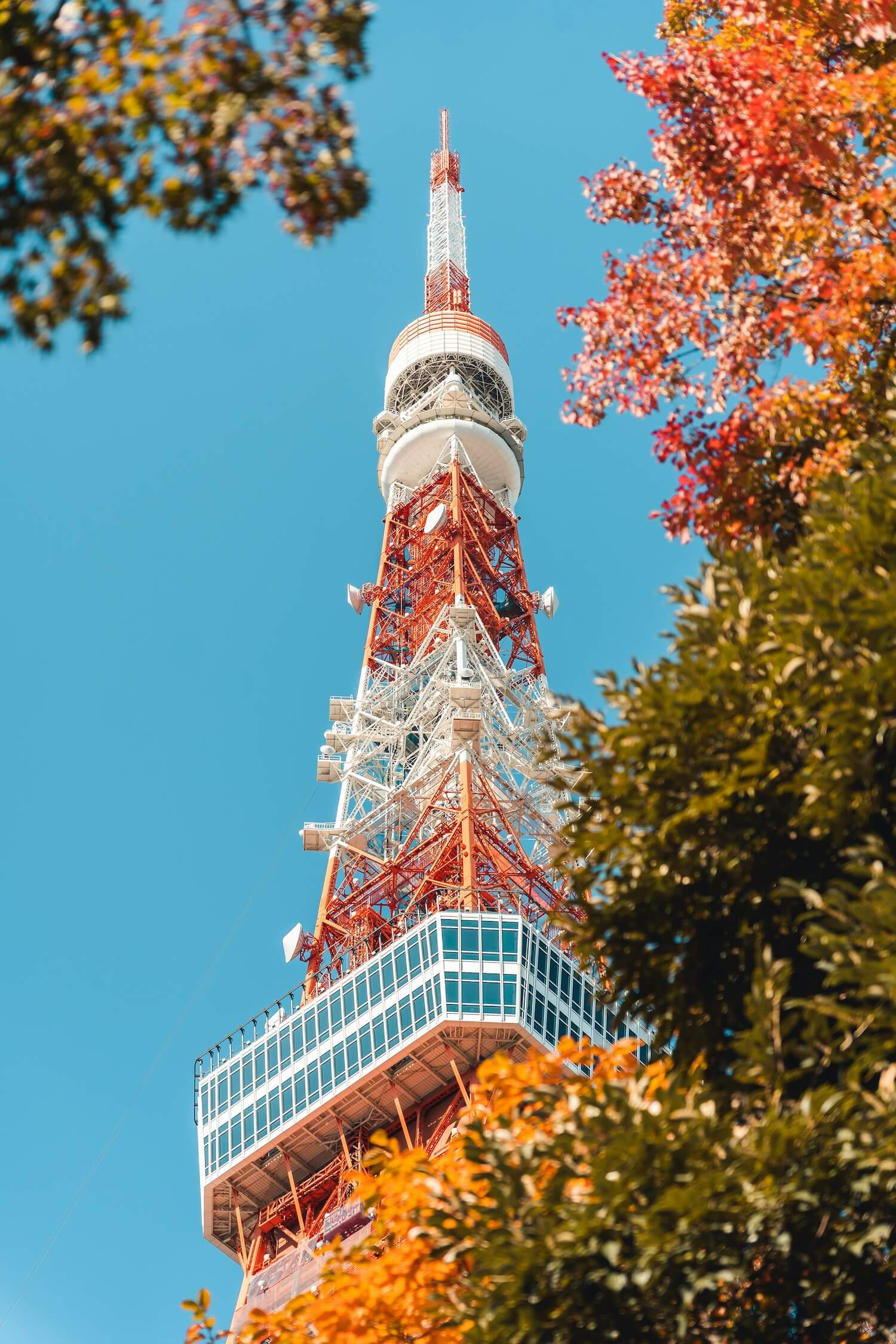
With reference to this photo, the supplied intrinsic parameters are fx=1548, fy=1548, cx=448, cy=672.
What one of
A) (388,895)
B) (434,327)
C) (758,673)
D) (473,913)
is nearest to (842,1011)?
(758,673)

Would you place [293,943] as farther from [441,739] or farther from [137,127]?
[137,127]

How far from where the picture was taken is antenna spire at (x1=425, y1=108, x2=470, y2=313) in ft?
312

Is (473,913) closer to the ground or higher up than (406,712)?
closer to the ground

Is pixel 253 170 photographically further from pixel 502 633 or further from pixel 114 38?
pixel 502 633

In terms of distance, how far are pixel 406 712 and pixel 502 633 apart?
7.26 meters

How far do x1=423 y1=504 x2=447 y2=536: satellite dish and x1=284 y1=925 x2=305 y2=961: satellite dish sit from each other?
87.9 ft

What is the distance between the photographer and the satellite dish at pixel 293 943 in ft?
204

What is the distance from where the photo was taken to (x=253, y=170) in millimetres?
8492

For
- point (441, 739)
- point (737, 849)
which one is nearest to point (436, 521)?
point (441, 739)

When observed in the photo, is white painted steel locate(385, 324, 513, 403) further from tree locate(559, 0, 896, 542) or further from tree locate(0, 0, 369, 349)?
tree locate(0, 0, 369, 349)

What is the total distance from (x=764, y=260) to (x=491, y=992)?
38265 millimetres

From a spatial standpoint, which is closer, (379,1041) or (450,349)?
(379,1041)

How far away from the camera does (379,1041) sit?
52.0m

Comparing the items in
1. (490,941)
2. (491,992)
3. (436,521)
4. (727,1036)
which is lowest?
(727,1036)
